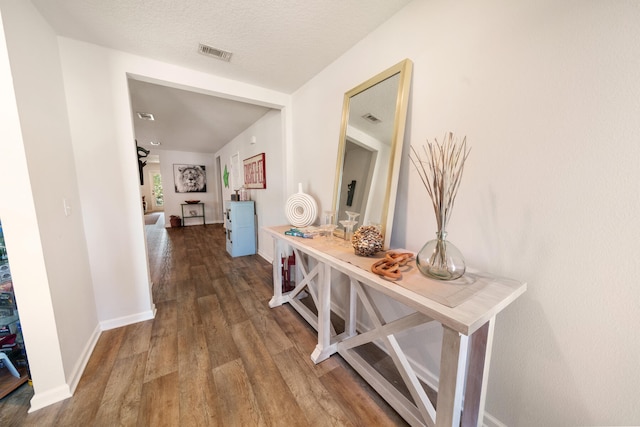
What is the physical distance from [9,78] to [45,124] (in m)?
0.34

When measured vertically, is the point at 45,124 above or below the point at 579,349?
above

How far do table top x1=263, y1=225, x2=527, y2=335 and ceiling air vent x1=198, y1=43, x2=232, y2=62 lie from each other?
1912 mm

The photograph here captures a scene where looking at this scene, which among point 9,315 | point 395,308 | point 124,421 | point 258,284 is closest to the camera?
point 124,421

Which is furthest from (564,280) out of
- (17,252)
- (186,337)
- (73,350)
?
(73,350)

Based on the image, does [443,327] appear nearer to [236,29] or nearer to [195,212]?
[236,29]

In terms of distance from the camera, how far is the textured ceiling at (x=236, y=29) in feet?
4.28

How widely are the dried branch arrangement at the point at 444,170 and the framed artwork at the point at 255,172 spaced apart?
2.61m

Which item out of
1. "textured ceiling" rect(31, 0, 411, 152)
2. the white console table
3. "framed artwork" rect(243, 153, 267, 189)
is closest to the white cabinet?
"framed artwork" rect(243, 153, 267, 189)

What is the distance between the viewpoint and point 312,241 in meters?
1.62

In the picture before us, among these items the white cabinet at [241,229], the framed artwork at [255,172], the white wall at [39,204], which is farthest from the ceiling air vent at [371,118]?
the white cabinet at [241,229]

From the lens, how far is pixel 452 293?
835 millimetres

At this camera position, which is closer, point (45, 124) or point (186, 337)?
point (45, 124)

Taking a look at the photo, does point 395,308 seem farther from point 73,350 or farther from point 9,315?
point 9,315

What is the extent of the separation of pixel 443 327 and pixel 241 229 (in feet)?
11.3
